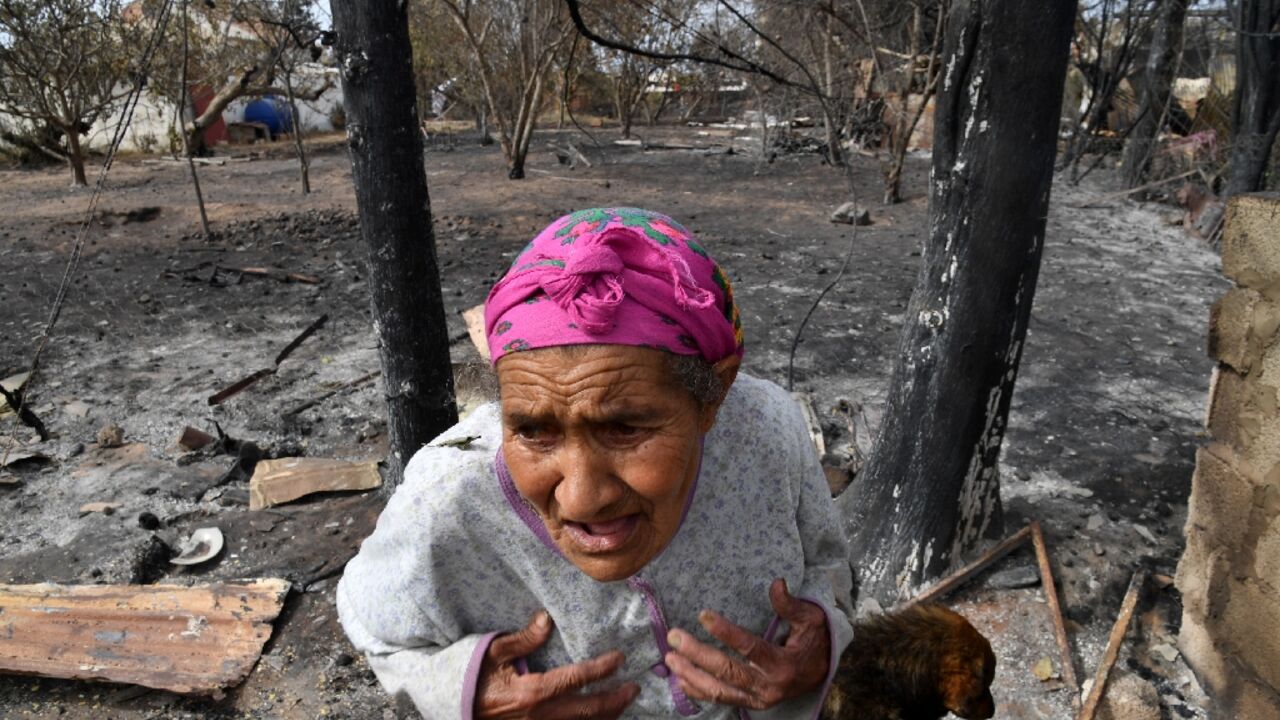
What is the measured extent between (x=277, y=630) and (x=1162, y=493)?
4.35m

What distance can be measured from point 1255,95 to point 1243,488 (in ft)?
29.5

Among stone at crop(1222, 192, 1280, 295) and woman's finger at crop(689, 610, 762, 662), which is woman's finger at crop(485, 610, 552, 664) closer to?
woman's finger at crop(689, 610, 762, 662)

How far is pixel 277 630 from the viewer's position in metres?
3.33

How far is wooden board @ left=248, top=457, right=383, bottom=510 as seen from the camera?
13.8 feet

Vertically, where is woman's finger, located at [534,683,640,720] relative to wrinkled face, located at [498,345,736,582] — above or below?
below

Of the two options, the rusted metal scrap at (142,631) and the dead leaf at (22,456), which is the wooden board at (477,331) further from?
the dead leaf at (22,456)

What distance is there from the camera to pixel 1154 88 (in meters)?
12.8

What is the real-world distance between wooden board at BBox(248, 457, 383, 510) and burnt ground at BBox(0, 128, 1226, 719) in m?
0.07

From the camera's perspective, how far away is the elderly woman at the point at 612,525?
3.92 ft

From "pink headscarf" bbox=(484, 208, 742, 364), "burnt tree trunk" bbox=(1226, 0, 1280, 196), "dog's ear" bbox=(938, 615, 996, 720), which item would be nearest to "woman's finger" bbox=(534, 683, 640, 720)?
"pink headscarf" bbox=(484, 208, 742, 364)

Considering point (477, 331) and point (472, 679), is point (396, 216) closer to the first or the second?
point (472, 679)

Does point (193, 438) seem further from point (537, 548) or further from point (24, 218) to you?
point (24, 218)

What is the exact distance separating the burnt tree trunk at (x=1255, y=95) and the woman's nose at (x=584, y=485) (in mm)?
10605

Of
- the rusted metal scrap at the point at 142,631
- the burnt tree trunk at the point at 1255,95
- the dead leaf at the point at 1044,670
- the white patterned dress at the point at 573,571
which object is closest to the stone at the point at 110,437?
the rusted metal scrap at the point at 142,631
